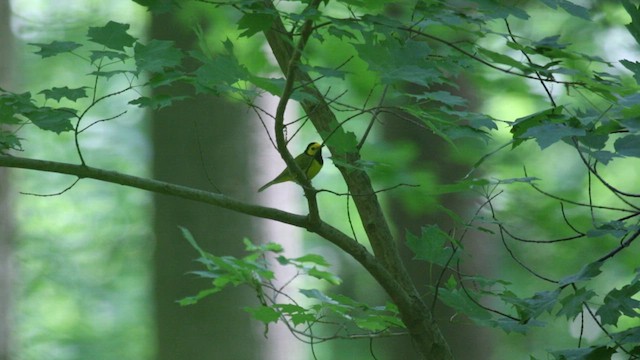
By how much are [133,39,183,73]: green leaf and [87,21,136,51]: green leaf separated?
3 centimetres

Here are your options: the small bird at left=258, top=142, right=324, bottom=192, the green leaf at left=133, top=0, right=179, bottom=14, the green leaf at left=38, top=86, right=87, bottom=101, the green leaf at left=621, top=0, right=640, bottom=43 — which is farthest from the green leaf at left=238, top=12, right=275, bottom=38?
the small bird at left=258, top=142, right=324, bottom=192

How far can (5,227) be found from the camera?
621cm

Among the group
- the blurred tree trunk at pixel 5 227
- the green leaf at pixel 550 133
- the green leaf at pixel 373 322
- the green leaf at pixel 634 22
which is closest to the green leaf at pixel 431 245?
the green leaf at pixel 373 322

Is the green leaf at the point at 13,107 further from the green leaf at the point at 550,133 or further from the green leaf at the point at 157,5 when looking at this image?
the green leaf at the point at 550,133

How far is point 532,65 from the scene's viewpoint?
1763 mm

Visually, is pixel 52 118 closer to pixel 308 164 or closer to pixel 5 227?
pixel 308 164

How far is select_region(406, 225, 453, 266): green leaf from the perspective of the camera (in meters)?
2.18

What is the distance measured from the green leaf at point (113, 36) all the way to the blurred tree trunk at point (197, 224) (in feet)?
5.40

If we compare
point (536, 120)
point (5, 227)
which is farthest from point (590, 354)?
point (5, 227)

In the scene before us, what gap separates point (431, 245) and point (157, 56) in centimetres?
89

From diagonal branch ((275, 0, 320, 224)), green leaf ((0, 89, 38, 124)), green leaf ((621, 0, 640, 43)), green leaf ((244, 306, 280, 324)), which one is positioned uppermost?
green leaf ((0, 89, 38, 124))

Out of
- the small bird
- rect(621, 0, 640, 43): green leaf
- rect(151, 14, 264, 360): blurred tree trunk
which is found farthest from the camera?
rect(151, 14, 264, 360): blurred tree trunk

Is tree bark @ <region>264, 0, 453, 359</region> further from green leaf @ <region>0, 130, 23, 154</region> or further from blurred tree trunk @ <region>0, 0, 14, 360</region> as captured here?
blurred tree trunk @ <region>0, 0, 14, 360</region>

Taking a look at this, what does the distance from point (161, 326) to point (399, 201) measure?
1.26 m
